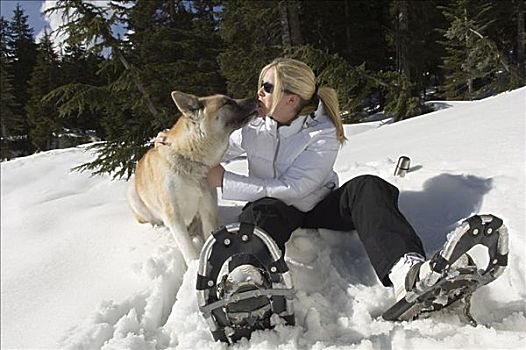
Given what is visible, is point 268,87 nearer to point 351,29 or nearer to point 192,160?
point 192,160

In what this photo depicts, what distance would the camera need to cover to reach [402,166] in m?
3.10

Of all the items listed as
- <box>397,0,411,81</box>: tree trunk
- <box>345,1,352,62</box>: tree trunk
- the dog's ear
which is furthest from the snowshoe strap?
<box>345,1,352,62</box>: tree trunk

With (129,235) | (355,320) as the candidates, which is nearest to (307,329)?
(355,320)

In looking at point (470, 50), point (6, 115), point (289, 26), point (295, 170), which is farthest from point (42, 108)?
point (295, 170)

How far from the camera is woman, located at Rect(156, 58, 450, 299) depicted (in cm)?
216

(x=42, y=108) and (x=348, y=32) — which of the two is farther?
(x=42, y=108)

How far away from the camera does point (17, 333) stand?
234cm

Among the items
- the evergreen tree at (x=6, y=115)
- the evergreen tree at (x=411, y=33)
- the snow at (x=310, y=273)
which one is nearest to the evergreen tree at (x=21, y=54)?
the evergreen tree at (x=6, y=115)

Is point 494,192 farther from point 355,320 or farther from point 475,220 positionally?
point 355,320

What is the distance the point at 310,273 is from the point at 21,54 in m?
33.0

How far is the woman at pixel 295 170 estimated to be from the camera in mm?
2160

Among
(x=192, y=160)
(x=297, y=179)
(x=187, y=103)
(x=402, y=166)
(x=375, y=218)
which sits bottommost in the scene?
(x=402, y=166)

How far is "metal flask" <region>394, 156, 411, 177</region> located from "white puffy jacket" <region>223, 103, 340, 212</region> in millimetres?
786

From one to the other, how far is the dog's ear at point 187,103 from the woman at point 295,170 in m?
0.34
